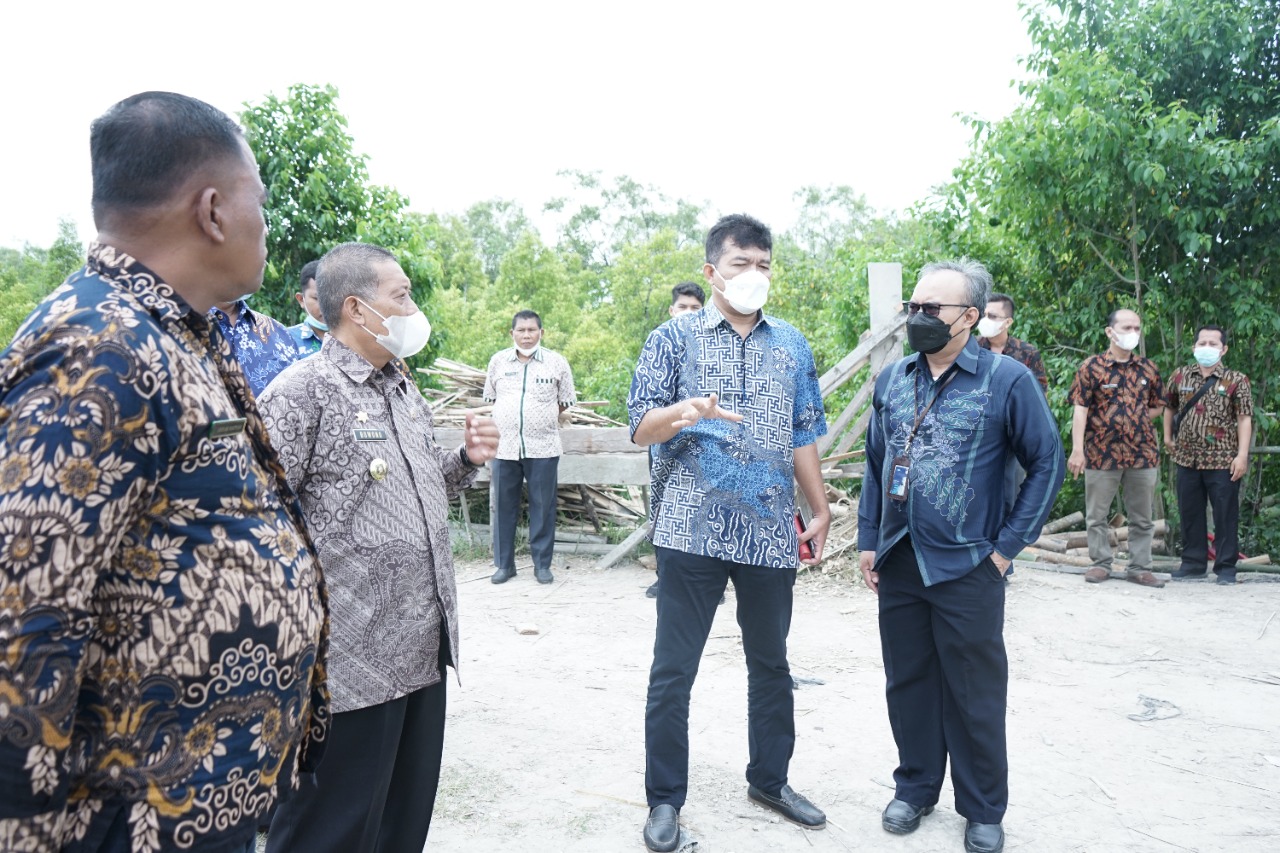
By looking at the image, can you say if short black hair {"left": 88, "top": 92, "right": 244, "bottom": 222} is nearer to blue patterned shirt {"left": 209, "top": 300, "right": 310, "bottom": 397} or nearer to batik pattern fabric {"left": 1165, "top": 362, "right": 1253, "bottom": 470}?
blue patterned shirt {"left": 209, "top": 300, "right": 310, "bottom": 397}

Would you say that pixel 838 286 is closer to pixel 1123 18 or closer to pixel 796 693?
pixel 1123 18

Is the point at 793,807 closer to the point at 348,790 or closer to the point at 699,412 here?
the point at 699,412

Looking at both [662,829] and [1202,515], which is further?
[1202,515]

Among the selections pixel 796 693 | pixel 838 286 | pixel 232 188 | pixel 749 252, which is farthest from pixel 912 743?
pixel 838 286

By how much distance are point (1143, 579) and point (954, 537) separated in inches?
209

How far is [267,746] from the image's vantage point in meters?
1.57

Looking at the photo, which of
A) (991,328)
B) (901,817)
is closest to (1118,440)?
(991,328)

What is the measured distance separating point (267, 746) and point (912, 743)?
277cm

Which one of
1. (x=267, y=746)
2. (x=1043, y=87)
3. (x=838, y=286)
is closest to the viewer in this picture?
(x=267, y=746)

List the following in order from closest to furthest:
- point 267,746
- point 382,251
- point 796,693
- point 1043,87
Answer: point 267,746 → point 382,251 → point 796,693 → point 1043,87

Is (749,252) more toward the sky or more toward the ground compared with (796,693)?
more toward the sky

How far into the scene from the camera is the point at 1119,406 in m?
7.66

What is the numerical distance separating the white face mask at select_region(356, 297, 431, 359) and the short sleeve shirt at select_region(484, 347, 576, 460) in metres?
5.17

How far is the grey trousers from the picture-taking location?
25.5 ft
